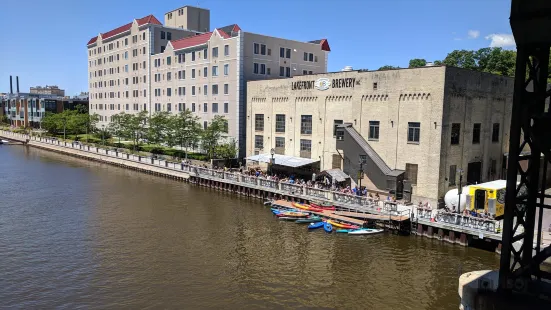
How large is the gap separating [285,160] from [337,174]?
352 inches

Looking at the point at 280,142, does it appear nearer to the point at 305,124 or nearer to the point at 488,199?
the point at 305,124

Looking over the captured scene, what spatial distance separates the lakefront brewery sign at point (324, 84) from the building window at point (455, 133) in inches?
452

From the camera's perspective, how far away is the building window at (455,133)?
1626 inches

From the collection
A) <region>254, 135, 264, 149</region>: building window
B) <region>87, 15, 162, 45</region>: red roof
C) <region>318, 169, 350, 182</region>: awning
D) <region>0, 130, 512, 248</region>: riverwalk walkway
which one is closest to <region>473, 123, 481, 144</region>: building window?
<region>0, 130, 512, 248</region>: riverwalk walkway

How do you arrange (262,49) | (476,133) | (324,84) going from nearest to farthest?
(476,133)
(324,84)
(262,49)

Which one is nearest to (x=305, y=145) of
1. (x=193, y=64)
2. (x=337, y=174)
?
(x=337, y=174)

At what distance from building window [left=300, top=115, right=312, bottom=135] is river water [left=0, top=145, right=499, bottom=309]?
13132 mm

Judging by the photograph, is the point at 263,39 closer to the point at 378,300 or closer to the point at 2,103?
the point at 378,300

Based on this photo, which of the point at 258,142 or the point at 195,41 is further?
the point at 195,41

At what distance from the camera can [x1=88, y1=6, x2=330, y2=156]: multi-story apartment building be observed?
65562 mm

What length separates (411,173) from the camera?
42.2m

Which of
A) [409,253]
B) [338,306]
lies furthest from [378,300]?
[409,253]

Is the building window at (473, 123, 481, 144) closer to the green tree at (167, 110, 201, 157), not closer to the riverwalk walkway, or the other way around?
the riverwalk walkway

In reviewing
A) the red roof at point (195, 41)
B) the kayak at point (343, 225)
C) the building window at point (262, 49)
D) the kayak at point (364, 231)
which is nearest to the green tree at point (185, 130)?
the red roof at point (195, 41)
